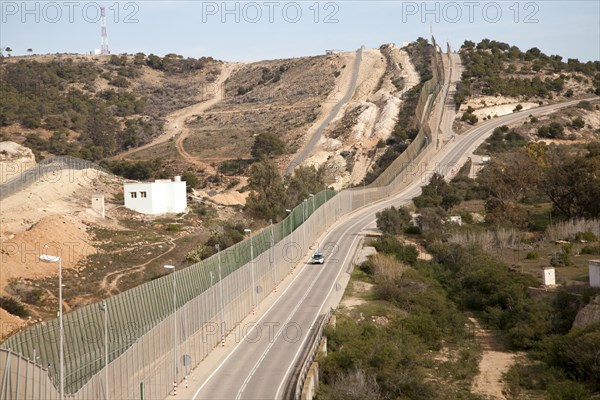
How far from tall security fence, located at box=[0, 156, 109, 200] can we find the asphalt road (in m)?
25.0

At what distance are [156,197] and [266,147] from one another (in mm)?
34784

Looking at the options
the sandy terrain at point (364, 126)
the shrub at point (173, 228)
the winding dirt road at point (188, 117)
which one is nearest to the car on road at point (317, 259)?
the shrub at point (173, 228)

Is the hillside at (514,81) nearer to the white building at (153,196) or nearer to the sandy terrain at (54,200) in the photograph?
the white building at (153,196)

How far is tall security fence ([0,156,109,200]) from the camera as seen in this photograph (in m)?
73.8

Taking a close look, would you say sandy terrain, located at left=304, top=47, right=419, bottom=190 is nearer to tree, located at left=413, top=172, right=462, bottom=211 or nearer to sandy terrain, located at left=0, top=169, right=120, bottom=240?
tree, located at left=413, top=172, right=462, bottom=211

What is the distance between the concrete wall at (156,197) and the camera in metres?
79.2

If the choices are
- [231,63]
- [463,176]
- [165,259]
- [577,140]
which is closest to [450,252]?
[165,259]

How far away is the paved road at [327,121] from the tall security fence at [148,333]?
58.9m

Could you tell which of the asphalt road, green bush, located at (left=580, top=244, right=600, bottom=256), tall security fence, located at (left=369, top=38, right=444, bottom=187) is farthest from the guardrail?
tall security fence, located at (left=369, top=38, right=444, bottom=187)

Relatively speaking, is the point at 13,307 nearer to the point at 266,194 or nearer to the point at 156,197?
the point at 156,197

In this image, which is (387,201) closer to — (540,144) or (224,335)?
(540,144)

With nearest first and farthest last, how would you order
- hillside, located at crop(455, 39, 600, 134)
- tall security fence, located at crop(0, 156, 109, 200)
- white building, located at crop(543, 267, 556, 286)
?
white building, located at crop(543, 267, 556, 286), tall security fence, located at crop(0, 156, 109, 200), hillside, located at crop(455, 39, 600, 134)

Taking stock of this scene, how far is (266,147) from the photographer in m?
A: 113

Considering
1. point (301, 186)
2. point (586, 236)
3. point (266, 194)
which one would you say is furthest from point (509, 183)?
point (266, 194)
